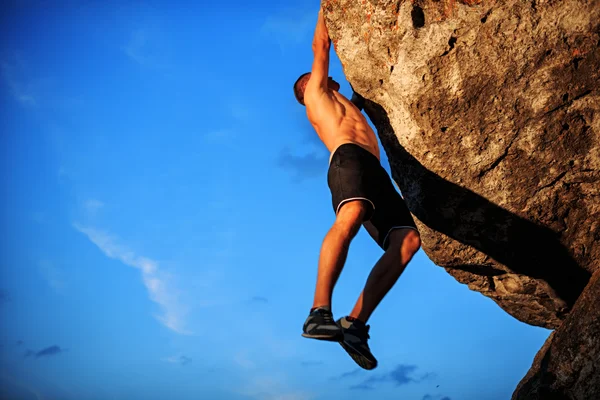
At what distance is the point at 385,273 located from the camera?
4277 millimetres

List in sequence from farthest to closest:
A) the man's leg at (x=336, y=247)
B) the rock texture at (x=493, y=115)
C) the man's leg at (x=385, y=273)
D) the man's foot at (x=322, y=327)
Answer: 1. the rock texture at (x=493, y=115)
2. the man's leg at (x=385, y=273)
3. the man's leg at (x=336, y=247)
4. the man's foot at (x=322, y=327)

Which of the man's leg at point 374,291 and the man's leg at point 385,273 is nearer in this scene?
the man's leg at point 374,291

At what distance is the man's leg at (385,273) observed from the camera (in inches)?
165

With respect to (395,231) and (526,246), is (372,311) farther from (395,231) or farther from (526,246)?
(526,246)

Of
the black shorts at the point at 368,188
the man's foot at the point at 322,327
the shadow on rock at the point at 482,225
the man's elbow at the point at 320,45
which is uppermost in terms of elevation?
the man's elbow at the point at 320,45

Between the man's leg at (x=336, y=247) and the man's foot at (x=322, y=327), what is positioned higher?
the man's leg at (x=336, y=247)

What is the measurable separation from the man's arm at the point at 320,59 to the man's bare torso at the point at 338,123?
110mm

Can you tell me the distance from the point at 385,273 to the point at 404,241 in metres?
0.33

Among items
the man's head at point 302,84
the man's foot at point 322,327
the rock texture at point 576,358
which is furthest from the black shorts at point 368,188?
the rock texture at point 576,358

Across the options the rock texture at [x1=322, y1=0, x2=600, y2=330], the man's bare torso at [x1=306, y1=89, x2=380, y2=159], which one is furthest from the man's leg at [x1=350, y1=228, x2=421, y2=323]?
the rock texture at [x1=322, y1=0, x2=600, y2=330]

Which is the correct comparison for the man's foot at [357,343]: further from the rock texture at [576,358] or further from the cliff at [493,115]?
the cliff at [493,115]

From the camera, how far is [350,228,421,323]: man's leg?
13.7ft

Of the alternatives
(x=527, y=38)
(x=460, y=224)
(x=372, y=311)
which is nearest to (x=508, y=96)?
(x=527, y=38)

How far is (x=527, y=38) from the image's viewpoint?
4.54m
